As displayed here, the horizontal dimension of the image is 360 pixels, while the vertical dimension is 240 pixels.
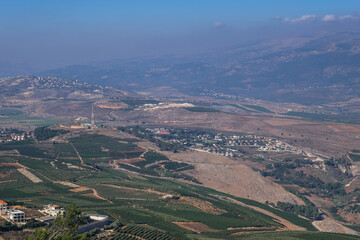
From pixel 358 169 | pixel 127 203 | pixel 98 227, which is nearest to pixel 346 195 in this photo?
pixel 358 169

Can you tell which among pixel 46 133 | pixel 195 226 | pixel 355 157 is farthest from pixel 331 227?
pixel 46 133

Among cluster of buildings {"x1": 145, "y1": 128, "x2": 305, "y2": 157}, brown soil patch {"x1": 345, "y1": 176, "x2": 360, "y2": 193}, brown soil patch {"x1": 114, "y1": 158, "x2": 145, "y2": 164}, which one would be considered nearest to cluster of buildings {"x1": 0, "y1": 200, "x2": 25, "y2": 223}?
brown soil patch {"x1": 114, "y1": 158, "x2": 145, "y2": 164}

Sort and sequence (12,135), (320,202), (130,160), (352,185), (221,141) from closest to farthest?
(320,202) → (352,185) → (130,160) → (12,135) → (221,141)

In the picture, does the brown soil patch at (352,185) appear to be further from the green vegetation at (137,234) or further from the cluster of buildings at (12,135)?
the cluster of buildings at (12,135)

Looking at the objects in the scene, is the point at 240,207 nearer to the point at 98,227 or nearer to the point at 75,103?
the point at 98,227

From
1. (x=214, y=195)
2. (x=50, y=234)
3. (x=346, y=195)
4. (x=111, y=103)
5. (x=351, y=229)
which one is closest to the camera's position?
(x=50, y=234)

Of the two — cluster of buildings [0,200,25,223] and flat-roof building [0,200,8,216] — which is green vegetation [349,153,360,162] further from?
cluster of buildings [0,200,25,223]

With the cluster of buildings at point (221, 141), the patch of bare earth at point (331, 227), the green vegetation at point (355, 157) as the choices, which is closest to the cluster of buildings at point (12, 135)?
the cluster of buildings at point (221, 141)

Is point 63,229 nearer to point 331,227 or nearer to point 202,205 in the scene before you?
point 202,205

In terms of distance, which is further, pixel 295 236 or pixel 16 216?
pixel 295 236
